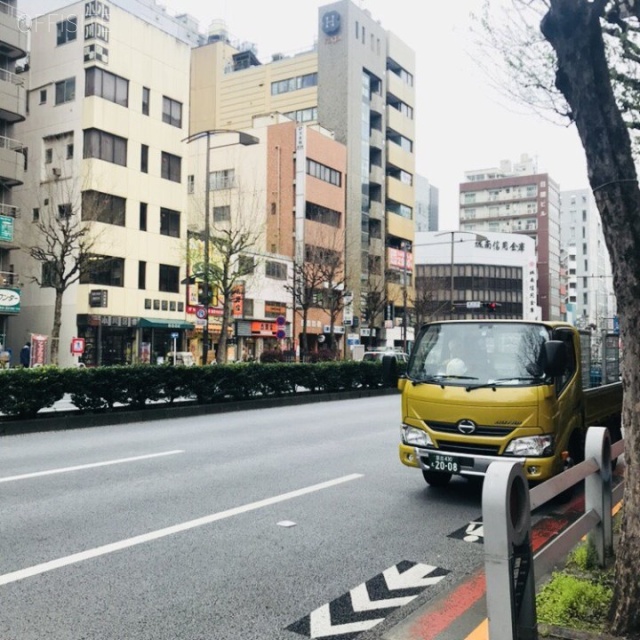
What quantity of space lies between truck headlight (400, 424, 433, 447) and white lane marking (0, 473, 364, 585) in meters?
1.25

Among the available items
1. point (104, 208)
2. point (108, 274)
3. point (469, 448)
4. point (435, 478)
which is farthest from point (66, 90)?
point (469, 448)

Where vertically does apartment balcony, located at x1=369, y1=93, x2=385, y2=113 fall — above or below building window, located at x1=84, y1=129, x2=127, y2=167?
above

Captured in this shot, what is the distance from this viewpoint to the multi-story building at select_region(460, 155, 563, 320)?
105m

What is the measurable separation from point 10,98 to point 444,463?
1297 inches

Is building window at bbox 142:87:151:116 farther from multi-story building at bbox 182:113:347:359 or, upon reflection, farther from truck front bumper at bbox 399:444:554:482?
truck front bumper at bbox 399:444:554:482

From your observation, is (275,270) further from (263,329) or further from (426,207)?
(426,207)

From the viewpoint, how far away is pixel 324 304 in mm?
48250

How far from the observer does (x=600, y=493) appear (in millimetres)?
4547

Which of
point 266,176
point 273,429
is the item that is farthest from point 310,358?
point 273,429

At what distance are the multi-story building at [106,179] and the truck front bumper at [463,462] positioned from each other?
29.9m

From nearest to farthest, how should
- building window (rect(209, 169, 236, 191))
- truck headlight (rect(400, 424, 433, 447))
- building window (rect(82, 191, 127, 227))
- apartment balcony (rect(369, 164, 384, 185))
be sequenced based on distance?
truck headlight (rect(400, 424, 433, 447)), building window (rect(82, 191, 127, 227)), building window (rect(209, 169, 236, 191)), apartment balcony (rect(369, 164, 384, 185))

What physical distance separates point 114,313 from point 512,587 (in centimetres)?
3544

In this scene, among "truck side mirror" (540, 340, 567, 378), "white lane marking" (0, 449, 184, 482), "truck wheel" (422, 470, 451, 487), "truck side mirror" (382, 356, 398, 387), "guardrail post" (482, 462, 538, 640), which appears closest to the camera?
"guardrail post" (482, 462, 538, 640)

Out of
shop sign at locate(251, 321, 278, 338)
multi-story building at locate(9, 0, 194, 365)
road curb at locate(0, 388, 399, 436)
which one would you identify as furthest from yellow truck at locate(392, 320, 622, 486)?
shop sign at locate(251, 321, 278, 338)
